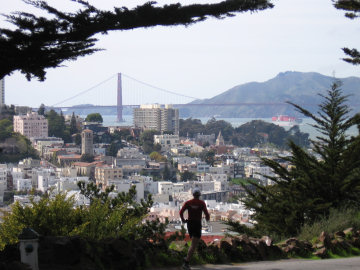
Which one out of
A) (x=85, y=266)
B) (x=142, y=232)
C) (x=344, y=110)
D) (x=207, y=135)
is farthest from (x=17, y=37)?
(x=207, y=135)

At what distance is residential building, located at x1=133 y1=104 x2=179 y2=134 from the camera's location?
413 feet

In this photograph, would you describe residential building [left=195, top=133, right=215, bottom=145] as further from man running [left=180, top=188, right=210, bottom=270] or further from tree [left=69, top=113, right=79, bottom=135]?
man running [left=180, top=188, right=210, bottom=270]

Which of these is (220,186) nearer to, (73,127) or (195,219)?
(73,127)

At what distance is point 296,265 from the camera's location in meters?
4.82

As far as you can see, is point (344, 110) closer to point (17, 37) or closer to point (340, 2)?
point (340, 2)

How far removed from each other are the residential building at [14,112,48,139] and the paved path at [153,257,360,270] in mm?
89644

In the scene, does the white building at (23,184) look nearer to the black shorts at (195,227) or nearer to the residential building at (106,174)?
the residential building at (106,174)

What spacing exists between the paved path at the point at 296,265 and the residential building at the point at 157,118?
119 metres

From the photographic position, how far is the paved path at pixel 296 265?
15.4ft

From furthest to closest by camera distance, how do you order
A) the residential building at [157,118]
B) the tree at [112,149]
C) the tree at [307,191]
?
the residential building at [157,118], the tree at [112,149], the tree at [307,191]

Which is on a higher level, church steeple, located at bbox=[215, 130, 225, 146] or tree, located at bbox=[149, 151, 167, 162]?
church steeple, located at bbox=[215, 130, 225, 146]

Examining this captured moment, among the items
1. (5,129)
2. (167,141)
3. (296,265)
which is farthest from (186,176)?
(296,265)

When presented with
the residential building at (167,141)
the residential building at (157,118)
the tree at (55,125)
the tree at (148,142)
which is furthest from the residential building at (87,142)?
the residential building at (157,118)

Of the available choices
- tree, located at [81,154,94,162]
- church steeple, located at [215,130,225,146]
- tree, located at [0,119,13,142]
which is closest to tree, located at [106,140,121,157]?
tree, located at [81,154,94,162]
